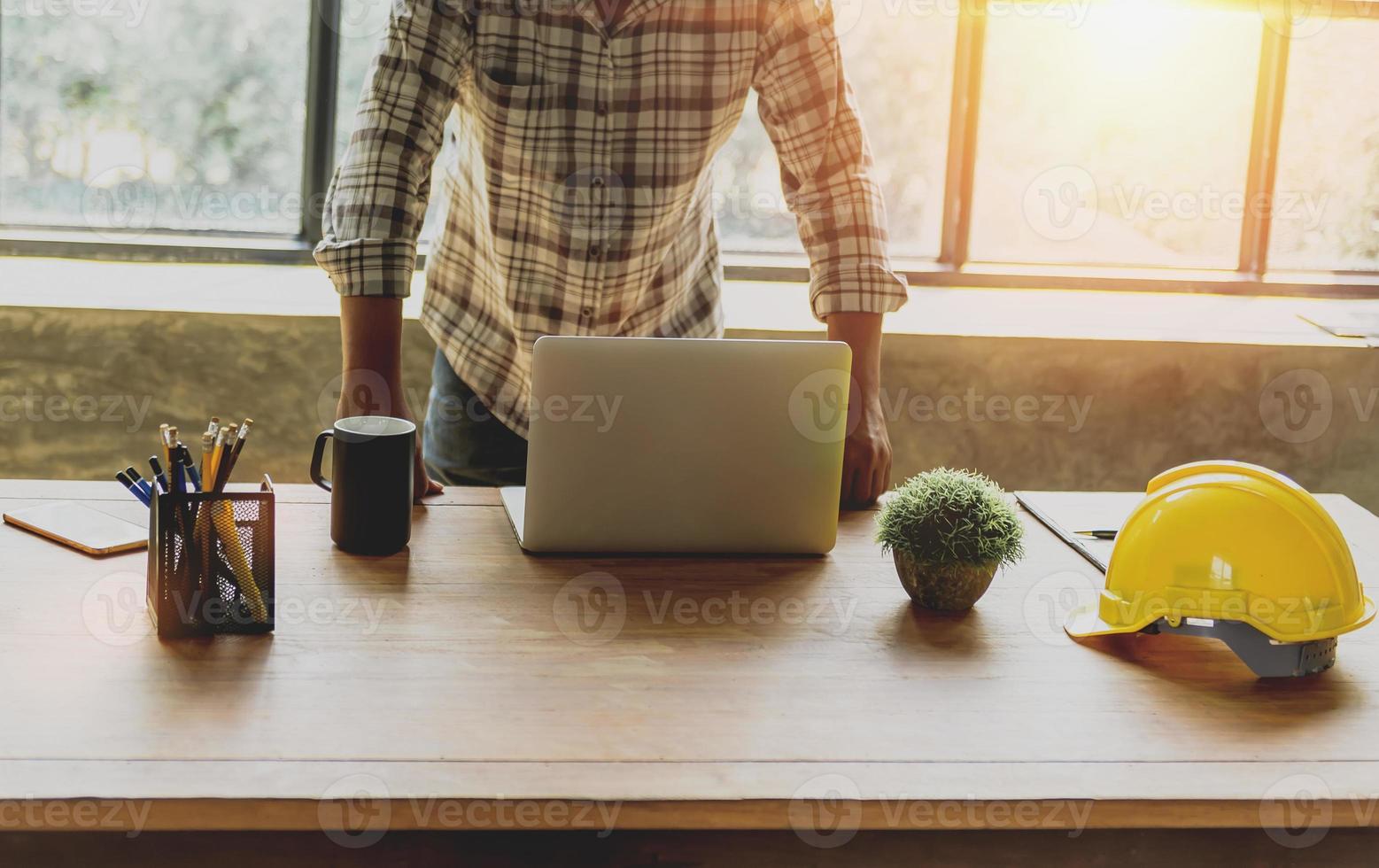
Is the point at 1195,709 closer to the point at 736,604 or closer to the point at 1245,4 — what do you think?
the point at 736,604

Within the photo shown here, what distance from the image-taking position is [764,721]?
1.01m

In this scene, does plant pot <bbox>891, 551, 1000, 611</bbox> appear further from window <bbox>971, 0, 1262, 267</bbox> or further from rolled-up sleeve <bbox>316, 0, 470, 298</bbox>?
window <bbox>971, 0, 1262, 267</bbox>

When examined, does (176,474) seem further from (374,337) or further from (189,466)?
(374,337)

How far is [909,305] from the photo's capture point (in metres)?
2.86

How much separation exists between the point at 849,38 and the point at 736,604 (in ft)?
6.38

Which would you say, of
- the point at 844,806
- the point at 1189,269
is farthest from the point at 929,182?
the point at 844,806

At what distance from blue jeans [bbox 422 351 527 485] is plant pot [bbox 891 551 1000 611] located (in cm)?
80

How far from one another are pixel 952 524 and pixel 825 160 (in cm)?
72

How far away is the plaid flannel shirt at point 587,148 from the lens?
1.59 metres

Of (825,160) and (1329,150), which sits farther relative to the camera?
(1329,150)

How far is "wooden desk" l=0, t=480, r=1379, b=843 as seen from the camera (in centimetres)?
89

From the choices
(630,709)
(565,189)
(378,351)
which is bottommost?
(630,709)

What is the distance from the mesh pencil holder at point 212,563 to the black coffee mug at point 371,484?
7.4 inches

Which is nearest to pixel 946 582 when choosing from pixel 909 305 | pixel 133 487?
pixel 133 487
